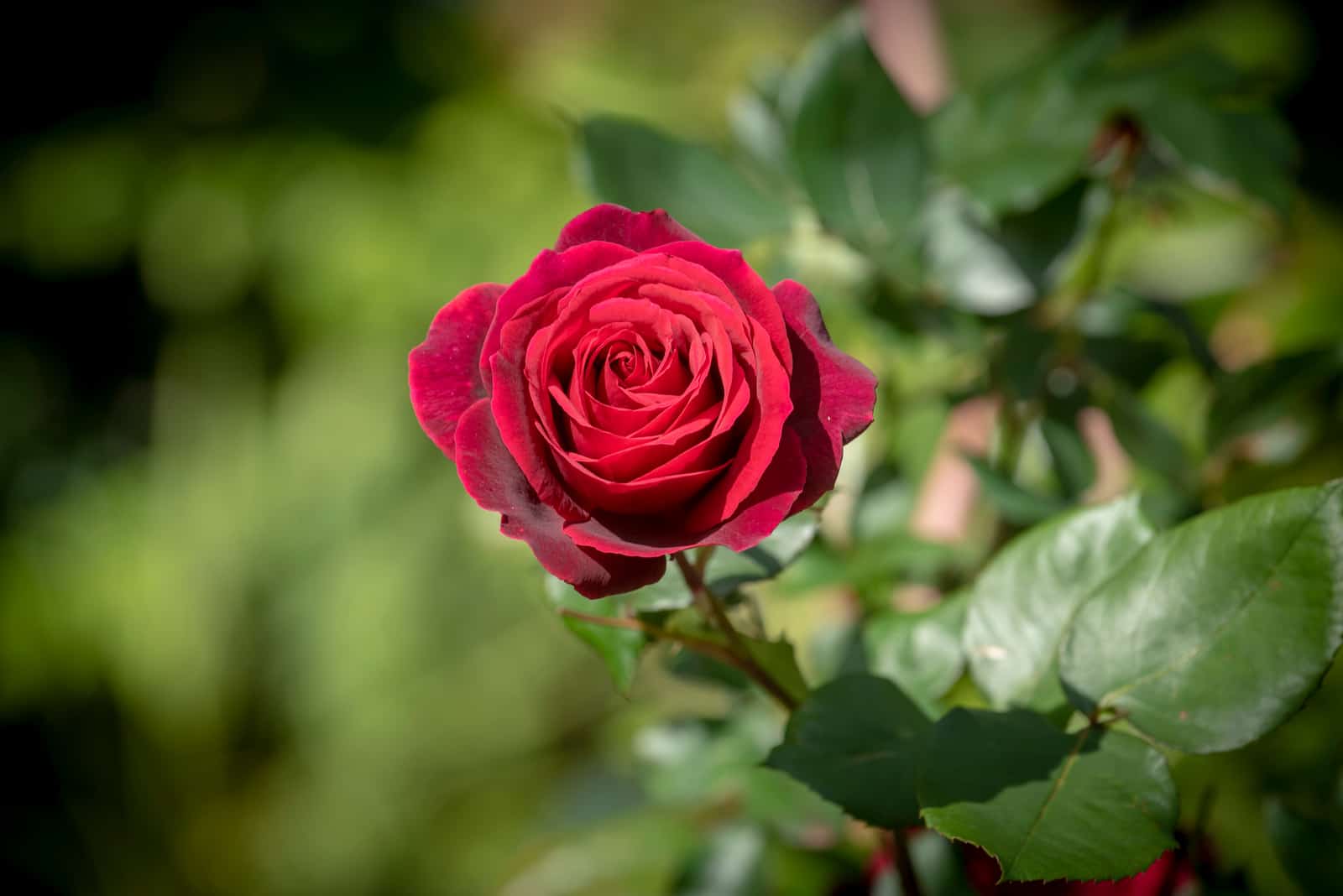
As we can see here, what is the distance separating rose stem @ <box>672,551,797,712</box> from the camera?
236mm

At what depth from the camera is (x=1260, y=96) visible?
0.40 metres

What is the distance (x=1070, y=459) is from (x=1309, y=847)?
5.8 inches

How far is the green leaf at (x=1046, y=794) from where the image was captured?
21 cm

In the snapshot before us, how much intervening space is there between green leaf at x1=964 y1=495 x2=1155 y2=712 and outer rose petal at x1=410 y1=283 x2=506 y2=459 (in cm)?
17

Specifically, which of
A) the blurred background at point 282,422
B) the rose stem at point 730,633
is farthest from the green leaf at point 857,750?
the blurred background at point 282,422

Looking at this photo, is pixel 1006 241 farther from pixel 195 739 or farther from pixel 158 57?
pixel 158 57

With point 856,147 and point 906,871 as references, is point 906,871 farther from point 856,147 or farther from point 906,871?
point 856,147

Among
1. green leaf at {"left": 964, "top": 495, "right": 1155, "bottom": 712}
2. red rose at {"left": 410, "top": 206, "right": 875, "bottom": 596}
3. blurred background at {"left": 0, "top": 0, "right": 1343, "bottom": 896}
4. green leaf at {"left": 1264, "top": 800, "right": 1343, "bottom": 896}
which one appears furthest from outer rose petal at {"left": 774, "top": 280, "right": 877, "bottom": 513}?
blurred background at {"left": 0, "top": 0, "right": 1343, "bottom": 896}

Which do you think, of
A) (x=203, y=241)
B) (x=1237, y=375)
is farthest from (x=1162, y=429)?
(x=203, y=241)

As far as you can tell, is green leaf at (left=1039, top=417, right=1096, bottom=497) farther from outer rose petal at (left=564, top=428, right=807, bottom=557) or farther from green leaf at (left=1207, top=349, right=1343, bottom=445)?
outer rose petal at (left=564, top=428, right=807, bottom=557)

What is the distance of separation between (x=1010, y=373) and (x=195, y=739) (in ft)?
4.23

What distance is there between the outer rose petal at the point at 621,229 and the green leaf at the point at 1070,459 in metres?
A: 0.21

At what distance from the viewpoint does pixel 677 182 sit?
0.35 metres

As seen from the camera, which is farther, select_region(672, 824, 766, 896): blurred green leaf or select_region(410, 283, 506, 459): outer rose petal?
select_region(672, 824, 766, 896): blurred green leaf
